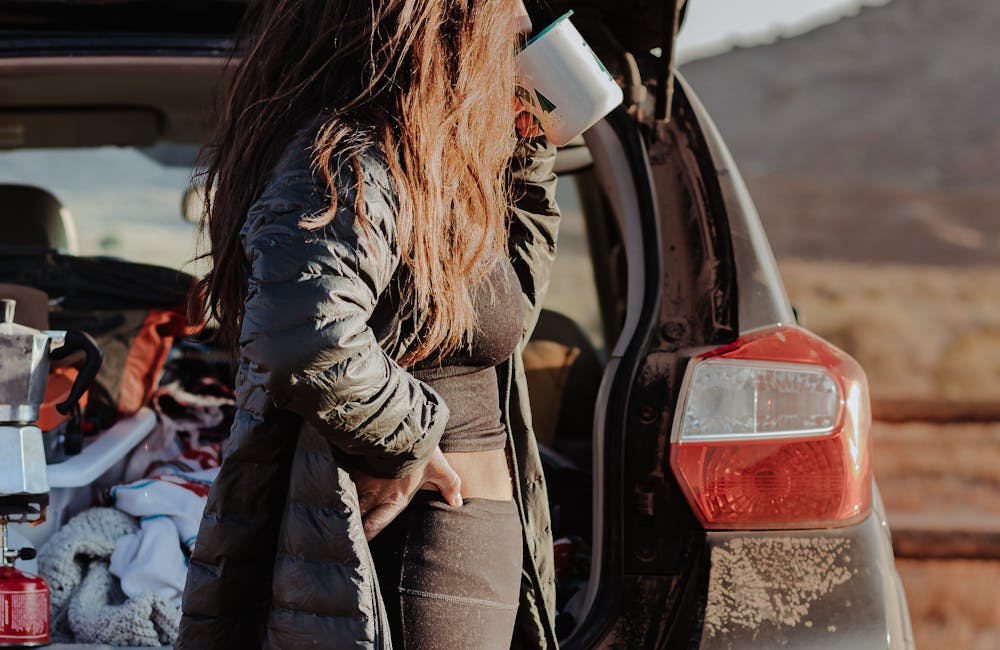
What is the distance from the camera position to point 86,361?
212 centimetres

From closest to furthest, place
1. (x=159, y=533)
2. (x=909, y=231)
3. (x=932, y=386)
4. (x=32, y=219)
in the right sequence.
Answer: (x=159, y=533) < (x=32, y=219) < (x=932, y=386) < (x=909, y=231)

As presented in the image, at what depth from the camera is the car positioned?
69.7 inches

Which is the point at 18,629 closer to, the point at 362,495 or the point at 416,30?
the point at 362,495

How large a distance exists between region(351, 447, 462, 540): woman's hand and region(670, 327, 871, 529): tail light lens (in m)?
0.45

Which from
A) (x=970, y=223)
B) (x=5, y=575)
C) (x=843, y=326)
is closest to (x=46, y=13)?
(x=5, y=575)

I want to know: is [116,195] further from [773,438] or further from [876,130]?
[876,130]

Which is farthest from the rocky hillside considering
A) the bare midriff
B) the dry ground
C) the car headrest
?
the bare midriff

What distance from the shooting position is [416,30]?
1469mm

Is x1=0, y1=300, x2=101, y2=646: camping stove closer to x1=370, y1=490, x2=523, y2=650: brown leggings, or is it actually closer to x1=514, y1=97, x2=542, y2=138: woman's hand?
x1=370, y1=490, x2=523, y2=650: brown leggings

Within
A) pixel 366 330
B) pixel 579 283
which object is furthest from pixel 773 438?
pixel 579 283

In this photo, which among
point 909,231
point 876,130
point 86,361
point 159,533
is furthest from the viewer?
point 876,130

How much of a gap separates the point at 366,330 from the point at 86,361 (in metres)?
0.97

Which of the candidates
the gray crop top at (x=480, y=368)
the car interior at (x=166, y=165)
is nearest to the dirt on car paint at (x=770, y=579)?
the gray crop top at (x=480, y=368)

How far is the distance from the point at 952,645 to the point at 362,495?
3770 millimetres
